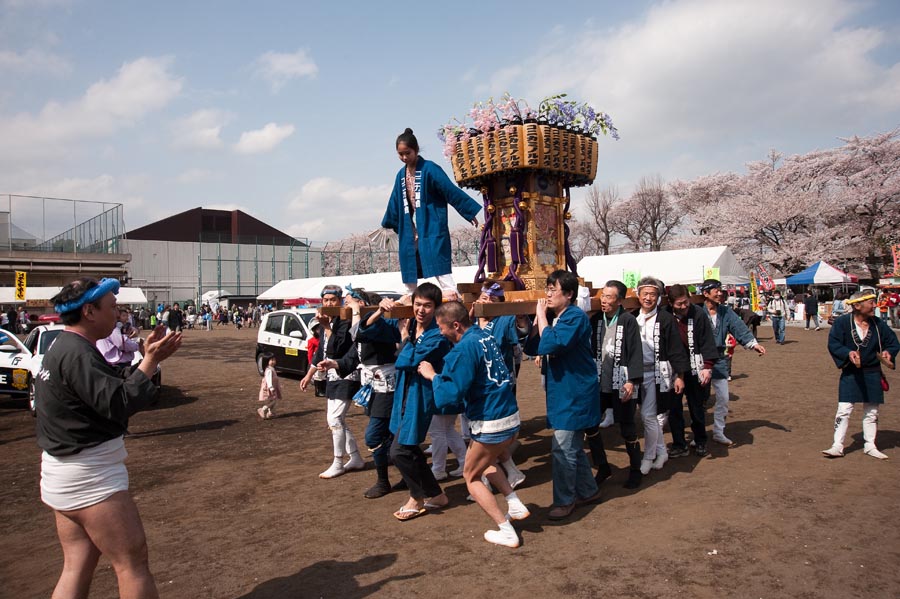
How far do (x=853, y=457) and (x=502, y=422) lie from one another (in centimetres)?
418

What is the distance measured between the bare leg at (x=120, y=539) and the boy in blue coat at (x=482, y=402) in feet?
6.34

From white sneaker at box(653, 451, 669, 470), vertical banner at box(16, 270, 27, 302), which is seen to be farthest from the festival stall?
vertical banner at box(16, 270, 27, 302)

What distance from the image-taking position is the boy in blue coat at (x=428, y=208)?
5.34 m

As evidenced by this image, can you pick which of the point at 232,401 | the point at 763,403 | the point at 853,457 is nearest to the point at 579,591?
the point at 853,457

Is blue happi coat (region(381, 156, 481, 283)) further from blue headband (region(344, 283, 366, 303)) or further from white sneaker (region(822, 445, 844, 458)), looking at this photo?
white sneaker (region(822, 445, 844, 458))

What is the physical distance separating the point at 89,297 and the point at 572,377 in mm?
3242

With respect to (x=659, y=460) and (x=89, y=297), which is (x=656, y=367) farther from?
(x=89, y=297)

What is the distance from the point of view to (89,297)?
9.04 ft

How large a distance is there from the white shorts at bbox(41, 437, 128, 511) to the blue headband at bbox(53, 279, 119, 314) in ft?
2.14

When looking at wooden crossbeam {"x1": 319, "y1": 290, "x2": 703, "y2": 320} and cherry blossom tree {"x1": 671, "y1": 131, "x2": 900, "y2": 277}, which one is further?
cherry blossom tree {"x1": 671, "y1": 131, "x2": 900, "y2": 277}

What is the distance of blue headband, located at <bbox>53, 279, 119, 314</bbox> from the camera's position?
8.90 feet

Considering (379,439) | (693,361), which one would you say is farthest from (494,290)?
(693,361)

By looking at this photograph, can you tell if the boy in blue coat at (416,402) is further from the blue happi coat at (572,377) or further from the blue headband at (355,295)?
the blue happi coat at (572,377)

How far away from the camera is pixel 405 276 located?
5.62 m
